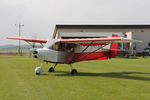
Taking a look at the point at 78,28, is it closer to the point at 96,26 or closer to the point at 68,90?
the point at 96,26

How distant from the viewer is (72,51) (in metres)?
15.1

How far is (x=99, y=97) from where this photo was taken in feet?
24.3

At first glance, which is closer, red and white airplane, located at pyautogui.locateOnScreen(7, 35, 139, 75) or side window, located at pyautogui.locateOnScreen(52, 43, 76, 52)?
red and white airplane, located at pyautogui.locateOnScreen(7, 35, 139, 75)

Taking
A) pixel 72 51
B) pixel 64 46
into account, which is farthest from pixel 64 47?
pixel 72 51

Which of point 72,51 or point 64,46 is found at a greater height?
point 64,46

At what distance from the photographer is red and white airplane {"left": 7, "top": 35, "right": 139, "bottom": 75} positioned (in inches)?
536

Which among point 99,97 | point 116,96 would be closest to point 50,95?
point 99,97

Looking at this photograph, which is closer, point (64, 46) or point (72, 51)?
point (64, 46)

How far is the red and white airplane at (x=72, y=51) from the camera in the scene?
536 inches

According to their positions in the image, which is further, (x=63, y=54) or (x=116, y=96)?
(x=63, y=54)

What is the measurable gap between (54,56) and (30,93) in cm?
632

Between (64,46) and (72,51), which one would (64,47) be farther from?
(72,51)

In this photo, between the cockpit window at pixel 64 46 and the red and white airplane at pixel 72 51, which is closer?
the red and white airplane at pixel 72 51

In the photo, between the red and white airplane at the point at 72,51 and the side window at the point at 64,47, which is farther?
the side window at the point at 64,47
